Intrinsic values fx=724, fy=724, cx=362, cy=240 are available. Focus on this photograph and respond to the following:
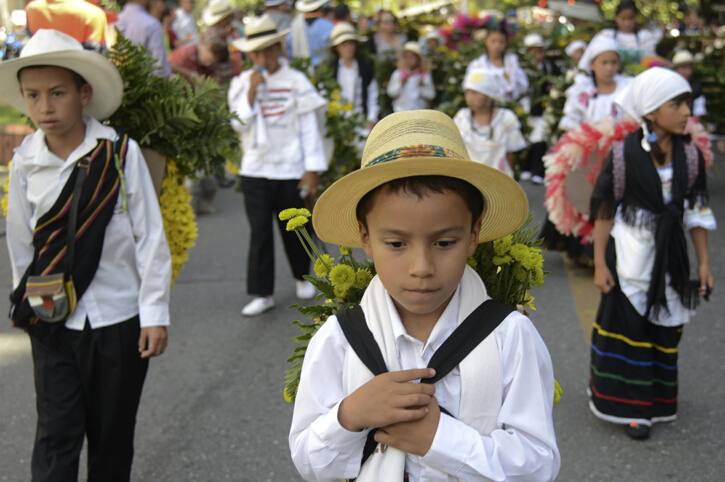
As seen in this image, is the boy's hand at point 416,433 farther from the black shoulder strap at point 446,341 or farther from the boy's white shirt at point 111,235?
the boy's white shirt at point 111,235

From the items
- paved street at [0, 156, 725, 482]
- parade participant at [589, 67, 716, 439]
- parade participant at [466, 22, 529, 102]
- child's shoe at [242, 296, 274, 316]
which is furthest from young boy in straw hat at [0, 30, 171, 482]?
parade participant at [466, 22, 529, 102]

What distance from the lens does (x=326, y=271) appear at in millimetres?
2223

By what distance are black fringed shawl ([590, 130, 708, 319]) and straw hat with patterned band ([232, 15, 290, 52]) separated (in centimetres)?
298

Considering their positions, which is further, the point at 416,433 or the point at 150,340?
the point at 150,340

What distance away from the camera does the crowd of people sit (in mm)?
1756

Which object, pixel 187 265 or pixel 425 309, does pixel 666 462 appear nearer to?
pixel 425 309

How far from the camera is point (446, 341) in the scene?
5.97ft

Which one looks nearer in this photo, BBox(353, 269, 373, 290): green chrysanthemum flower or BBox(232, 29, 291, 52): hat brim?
BBox(353, 269, 373, 290): green chrysanthemum flower

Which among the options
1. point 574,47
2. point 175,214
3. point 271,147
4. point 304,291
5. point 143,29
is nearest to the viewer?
point 175,214

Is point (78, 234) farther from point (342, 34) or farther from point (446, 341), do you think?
point (342, 34)

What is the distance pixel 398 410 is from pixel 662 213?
2583mm

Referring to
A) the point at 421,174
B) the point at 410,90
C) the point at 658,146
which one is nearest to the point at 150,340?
the point at 421,174

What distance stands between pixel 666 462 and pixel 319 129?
3.74 m

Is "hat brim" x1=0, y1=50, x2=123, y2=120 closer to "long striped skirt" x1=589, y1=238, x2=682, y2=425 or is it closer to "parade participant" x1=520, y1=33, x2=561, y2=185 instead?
"long striped skirt" x1=589, y1=238, x2=682, y2=425
